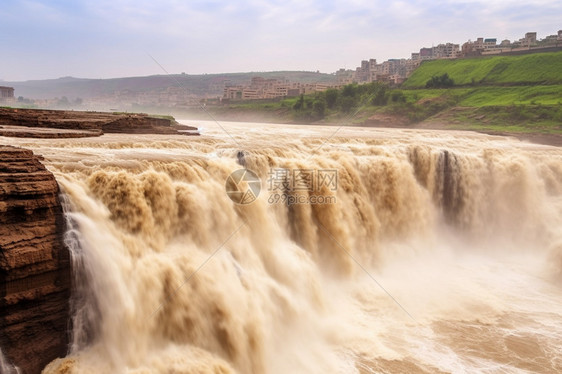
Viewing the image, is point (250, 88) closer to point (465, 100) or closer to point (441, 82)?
point (441, 82)

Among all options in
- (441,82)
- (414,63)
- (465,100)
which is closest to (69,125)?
(465,100)

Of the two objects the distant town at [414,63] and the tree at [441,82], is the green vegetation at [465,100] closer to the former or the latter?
the tree at [441,82]

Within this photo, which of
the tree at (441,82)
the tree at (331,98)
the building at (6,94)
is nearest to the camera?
the tree at (331,98)

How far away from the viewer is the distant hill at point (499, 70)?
182 ft

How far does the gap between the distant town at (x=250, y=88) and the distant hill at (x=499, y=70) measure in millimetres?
4996

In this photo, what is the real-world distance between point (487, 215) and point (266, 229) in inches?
470

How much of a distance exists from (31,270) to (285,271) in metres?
5.81

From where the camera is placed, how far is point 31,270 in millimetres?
6906

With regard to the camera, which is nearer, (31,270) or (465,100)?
(31,270)

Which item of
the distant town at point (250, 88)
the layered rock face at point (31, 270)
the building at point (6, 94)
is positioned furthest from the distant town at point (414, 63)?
the layered rock face at point (31, 270)

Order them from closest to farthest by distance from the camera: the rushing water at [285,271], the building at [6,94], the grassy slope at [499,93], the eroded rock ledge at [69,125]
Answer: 1. the rushing water at [285,271]
2. the eroded rock ledge at [69,125]
3. the grassy slope at [499,93]
4. the building at [6,94]

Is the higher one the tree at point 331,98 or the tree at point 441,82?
the tree at point 441,82

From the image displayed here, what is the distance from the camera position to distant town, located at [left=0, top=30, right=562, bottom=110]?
76938 millimetres

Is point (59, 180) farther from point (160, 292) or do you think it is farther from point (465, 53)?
point (465, 53)
